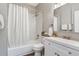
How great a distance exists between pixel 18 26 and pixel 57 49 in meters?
0.72

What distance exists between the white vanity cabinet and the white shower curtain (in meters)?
0.38

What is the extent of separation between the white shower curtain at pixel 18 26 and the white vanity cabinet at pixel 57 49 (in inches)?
15.1

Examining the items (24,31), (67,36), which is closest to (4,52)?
(24,31)

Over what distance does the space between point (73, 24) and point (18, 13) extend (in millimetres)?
961

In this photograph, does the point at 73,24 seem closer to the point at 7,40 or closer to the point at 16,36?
the point at 16,36

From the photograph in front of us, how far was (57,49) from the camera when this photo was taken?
122cm

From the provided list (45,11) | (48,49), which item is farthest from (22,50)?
(45,11)

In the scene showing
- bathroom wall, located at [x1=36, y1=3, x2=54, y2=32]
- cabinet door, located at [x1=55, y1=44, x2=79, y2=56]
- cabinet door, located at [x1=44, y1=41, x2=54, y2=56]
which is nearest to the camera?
cabinet door, located at [x1=55, y1=44, x2=79, y2=56]

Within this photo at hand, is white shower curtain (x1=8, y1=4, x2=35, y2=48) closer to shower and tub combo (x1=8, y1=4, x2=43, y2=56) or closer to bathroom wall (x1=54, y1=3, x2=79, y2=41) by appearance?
shower and tub combo (x1=8, y1=4, x2=43, y2=56)

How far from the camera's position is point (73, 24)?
137 centimetres

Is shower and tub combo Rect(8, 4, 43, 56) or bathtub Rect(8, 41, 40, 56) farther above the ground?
shower and tub combo Rect(8, 4, 43, 56)

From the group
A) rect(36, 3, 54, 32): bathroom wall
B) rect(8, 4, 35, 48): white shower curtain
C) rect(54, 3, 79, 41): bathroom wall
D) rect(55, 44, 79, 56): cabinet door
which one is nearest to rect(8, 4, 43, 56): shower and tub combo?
rect(8, 4, 35, 48): white shower curtain

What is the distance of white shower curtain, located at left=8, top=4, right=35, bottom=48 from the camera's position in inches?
45.5

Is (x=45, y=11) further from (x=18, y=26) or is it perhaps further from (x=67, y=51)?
(x=67, y=51)
